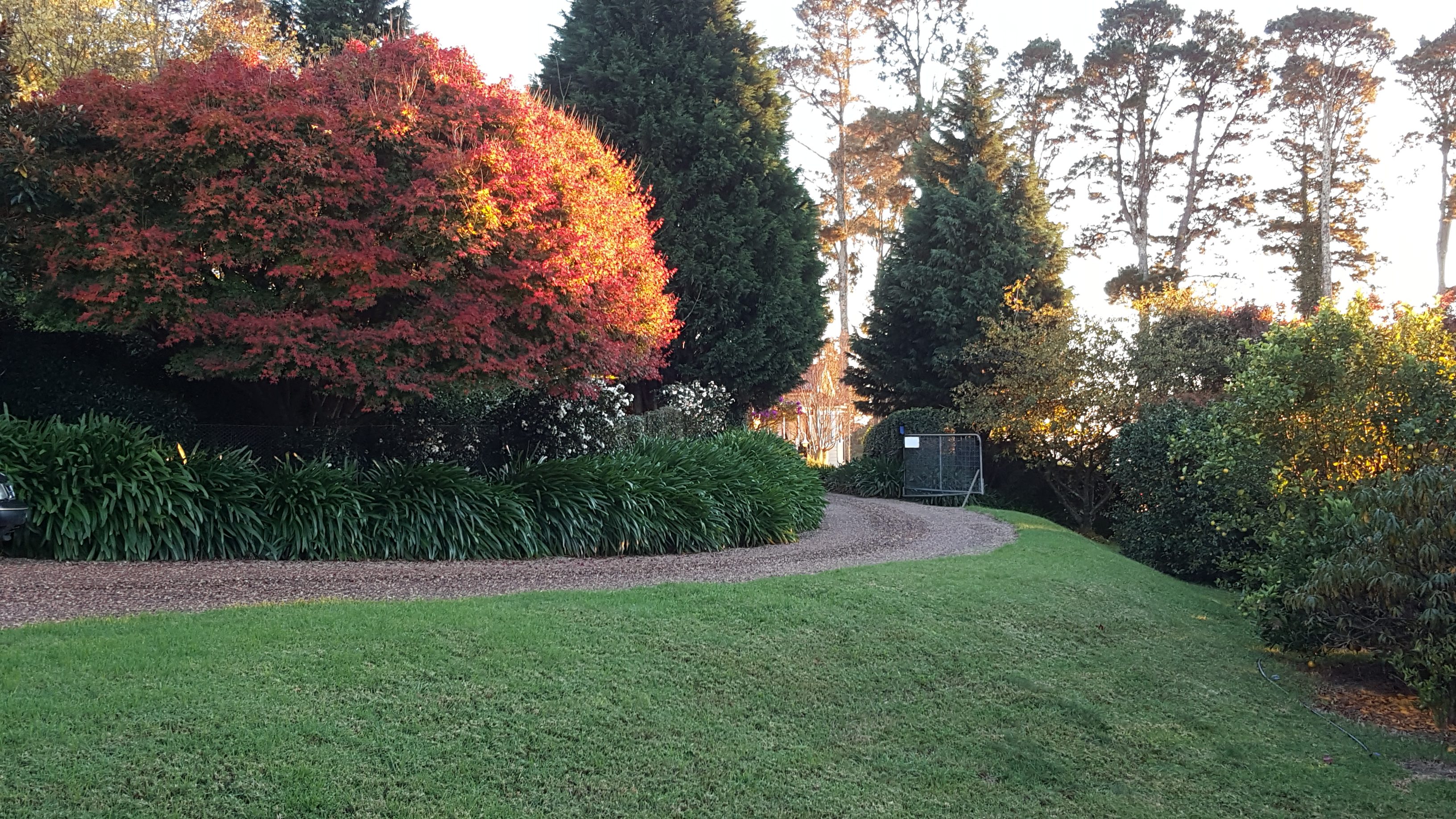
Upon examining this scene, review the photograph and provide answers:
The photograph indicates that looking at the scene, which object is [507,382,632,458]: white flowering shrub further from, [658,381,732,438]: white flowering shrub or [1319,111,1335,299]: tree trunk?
[1319,111,1335,299]: tree trunk

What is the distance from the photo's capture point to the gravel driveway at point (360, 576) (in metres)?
6.77

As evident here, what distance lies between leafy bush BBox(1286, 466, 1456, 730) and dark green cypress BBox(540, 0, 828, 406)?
13059 mm

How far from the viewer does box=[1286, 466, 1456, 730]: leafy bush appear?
267 inches

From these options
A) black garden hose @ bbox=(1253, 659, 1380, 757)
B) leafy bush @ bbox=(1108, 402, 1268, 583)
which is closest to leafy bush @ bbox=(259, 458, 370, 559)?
black garden hose @ bbox=(1253, 659, 1380, 757)

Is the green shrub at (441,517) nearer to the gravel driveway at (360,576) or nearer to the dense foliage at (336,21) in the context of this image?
the gravel driveway at (360,576)

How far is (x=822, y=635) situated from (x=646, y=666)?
5.41 ft

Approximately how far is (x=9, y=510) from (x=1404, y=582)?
10313mm

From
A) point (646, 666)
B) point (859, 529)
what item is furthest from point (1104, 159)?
point (646, 666)

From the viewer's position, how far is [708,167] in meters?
19.3

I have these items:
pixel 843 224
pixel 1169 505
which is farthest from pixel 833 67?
pixel 1169 505

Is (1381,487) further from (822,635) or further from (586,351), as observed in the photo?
(586,351)

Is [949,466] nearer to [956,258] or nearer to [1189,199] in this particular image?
[956,258]

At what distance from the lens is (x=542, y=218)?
34.8 ft

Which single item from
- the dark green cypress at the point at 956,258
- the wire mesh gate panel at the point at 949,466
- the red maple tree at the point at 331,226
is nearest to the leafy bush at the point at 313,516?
the red maple tree at the point at 331,226
